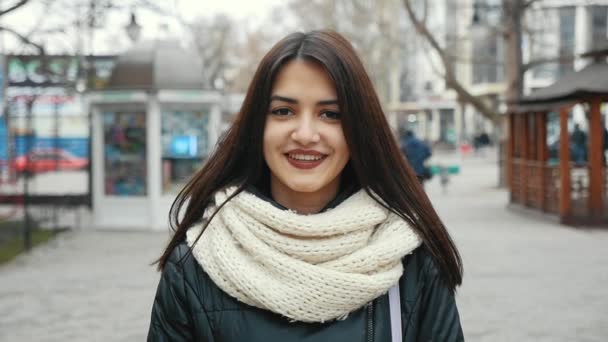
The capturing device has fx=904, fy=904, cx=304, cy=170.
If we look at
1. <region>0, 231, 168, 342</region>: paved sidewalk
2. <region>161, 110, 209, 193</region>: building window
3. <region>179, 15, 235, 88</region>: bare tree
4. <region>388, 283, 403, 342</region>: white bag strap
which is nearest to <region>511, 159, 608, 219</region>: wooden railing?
<region>161, 110, 209, 193</region>: building window

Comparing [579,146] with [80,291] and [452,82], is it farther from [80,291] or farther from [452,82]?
[80,291]

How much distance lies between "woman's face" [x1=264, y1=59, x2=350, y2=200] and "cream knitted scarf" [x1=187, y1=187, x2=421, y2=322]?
0.09 m

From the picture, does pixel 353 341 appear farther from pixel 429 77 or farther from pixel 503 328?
pixel 429 77

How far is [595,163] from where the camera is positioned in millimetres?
15070

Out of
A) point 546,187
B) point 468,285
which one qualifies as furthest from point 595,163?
point 468,285

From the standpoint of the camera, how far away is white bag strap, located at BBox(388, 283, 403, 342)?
209 centimetres

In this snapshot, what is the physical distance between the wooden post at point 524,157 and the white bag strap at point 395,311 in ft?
52.2

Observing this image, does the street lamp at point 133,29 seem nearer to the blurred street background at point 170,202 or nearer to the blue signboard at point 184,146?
the blurred street background at point 170,202

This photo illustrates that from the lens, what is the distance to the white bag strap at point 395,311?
82.4 inches

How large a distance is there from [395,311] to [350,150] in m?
0.40

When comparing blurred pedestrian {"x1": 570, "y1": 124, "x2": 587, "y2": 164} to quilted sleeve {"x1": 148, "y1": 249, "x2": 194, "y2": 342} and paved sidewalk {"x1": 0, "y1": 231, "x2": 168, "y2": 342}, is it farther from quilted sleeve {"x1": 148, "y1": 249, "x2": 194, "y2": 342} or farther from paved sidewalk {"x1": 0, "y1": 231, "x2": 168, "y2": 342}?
quilted sleeve {"x1": 148, "y1": 249, "x2": 194, "y2": 342}

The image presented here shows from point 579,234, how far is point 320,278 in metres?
12.7

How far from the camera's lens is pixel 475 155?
5138 centimetres

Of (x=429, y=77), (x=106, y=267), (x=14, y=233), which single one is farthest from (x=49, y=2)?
(x=429, y=77)
